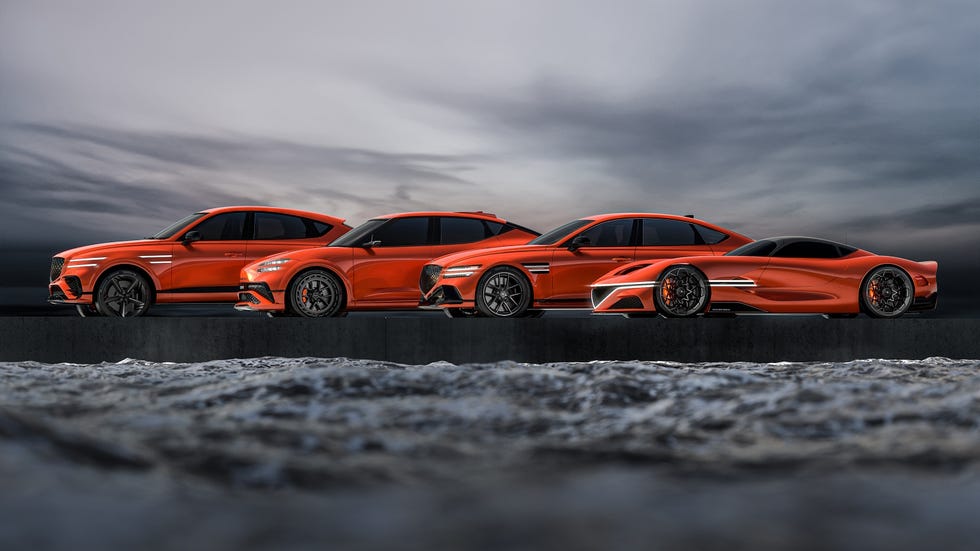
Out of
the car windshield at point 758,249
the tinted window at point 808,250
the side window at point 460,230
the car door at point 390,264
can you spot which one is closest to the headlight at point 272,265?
the car door at point 390,264

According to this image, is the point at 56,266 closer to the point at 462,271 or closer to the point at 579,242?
the point at 462,271

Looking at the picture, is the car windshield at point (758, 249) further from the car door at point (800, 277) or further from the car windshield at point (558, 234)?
the car windshield at point (558, 234)

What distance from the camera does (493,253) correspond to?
986 cm

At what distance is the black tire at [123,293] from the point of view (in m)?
10.8

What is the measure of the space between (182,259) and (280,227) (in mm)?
1316

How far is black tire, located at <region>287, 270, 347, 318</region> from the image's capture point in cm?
1030

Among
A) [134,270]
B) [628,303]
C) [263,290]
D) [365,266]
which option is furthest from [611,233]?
[134,270]

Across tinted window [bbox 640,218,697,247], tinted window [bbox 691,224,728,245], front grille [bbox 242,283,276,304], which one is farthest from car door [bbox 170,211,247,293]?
tinted window [bbox 691,224,728,245]

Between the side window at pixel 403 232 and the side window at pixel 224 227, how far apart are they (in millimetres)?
2009

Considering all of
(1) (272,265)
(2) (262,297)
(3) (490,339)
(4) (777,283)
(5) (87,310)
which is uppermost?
(1) (272,265)

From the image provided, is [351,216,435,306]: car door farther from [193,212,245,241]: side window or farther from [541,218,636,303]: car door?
[193,212,245,241]: side window

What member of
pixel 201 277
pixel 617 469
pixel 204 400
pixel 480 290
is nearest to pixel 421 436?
pixel 617 469

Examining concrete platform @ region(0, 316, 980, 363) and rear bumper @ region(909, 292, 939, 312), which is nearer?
concrete platform @ region(0, 316, 980, 363)

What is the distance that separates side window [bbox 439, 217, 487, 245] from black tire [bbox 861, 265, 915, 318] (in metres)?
4.68
